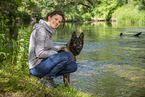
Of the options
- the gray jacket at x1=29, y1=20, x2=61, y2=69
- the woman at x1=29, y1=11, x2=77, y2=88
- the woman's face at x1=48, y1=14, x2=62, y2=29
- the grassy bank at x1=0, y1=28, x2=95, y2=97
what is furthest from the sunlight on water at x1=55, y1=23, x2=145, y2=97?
the woman's face at x1=48, y1=14, x2=62, y2=29

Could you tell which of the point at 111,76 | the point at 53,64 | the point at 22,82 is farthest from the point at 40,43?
the point at 111,76

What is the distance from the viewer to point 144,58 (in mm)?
8812

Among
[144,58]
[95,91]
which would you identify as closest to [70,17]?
[144,58]

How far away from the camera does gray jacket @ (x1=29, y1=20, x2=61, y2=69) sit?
4.13 m

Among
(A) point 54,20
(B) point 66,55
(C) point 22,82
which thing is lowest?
(C) point 22,82

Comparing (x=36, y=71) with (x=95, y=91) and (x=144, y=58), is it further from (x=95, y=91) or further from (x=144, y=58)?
(x=144, y=58)

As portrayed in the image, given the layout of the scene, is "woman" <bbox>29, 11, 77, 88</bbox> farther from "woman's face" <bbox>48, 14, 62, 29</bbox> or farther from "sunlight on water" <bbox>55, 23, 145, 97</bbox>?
"sunlight on water" <bbox>55, 23, 145, 97</bbox>

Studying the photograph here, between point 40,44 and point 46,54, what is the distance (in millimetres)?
234

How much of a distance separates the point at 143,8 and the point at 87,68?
33.5 m

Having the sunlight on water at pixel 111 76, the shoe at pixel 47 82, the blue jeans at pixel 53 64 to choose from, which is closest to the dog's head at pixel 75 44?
the blue jeans at pixel 53 64

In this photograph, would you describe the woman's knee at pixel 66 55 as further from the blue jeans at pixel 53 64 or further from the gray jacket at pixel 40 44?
the gray jacket at pixel 40 44

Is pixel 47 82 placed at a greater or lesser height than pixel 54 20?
lesser

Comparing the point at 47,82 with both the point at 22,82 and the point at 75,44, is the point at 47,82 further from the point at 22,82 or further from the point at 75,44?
the point at 75,44

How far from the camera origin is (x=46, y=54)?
4176mm
